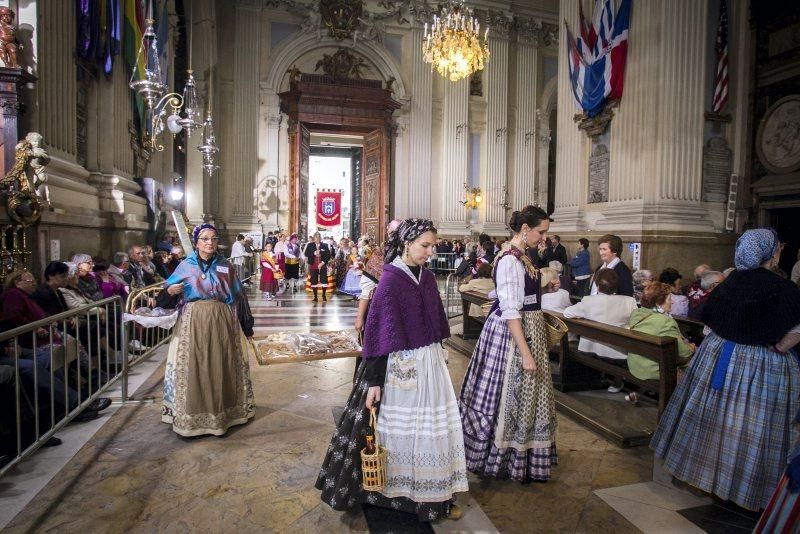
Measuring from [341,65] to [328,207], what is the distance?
6828 mm

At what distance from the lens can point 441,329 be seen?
2607mm

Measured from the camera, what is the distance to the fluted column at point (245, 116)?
16.5m

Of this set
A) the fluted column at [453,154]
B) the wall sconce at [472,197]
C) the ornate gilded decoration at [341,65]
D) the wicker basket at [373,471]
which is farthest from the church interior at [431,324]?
the wall sconce at [472,197]

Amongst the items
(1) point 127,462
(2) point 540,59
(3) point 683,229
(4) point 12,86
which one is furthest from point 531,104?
(1) point 127,462

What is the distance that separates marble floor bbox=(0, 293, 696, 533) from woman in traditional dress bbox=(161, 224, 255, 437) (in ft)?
0.62

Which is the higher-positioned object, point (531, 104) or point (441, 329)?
point (531, 104)

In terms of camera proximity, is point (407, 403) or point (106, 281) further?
point (106, 281)

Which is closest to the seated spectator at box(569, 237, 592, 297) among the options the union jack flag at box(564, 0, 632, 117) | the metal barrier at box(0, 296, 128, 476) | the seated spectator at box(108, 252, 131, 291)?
the union jack flag at box(564, 0, 632, 117)

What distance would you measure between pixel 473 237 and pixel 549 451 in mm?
15175

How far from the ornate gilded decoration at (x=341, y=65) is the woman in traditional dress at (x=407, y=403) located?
16.0 meters

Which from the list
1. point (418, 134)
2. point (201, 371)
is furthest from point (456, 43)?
point (201, 371)

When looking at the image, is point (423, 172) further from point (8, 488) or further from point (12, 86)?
point (8, 488)

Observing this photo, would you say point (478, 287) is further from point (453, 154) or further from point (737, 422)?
point (453, 154)

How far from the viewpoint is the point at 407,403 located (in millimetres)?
2486
